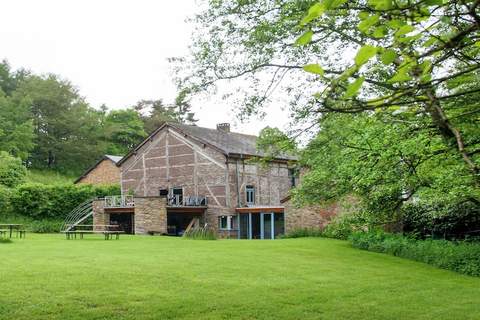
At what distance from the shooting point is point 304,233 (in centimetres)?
2825

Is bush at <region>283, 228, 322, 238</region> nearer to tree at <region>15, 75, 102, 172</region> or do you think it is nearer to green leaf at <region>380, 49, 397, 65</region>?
green leaf at <region>380, 49, 397, 65</region>

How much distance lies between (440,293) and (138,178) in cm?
2972

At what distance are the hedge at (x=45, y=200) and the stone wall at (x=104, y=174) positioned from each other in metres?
7.47

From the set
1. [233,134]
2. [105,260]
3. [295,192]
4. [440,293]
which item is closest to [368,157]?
[440,293]

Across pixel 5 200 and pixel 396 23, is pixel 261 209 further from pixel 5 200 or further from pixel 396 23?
pixel 396 23

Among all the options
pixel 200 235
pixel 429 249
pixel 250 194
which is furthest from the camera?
pixel 250 194

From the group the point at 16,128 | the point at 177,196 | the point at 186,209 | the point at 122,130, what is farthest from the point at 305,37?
the point at 122,130

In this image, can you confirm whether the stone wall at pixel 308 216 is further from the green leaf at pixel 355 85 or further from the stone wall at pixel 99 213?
the green leaf at pixel 355 85

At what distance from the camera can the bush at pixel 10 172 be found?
115 ft

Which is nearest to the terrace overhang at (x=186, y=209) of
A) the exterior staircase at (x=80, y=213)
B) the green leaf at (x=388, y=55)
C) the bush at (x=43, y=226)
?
the exterior staircase at (x=80, y=213)

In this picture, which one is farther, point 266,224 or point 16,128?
point 16,128

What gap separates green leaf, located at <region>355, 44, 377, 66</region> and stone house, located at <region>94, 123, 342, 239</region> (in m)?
28.7

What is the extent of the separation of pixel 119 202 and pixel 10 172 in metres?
10.9

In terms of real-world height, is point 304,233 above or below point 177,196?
below
